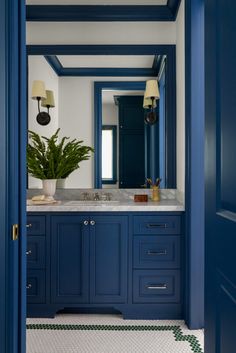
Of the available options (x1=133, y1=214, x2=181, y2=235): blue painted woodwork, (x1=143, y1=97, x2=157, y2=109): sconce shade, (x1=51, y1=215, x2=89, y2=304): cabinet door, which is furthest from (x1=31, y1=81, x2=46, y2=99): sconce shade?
(x1=133, y1=214, x2=181, y2=235): blue painted woodwork

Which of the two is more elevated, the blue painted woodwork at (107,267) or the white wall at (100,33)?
the white wall at (100,33)

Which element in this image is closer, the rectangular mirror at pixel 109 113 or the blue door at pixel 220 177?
the blue door at pixel 220 177

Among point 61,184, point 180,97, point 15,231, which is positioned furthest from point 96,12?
point 15,231

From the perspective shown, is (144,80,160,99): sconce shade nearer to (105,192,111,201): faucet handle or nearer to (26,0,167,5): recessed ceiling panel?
(26,0,167,5): recessed ceiling panel

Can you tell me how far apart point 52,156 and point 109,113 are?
67 centimetres

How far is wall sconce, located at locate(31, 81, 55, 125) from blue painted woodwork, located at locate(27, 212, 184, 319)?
0.98 m

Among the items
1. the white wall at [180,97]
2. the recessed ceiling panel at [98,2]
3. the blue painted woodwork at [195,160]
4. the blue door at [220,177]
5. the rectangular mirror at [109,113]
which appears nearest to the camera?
the blue door at [220,177]

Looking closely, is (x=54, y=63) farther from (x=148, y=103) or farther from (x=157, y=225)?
(x=157, y=225)

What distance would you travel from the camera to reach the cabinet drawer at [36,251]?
257 centimetres

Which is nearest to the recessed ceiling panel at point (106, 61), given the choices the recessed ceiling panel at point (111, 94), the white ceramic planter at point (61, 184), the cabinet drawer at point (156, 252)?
the recessed ceiling panel at point (111, 94)

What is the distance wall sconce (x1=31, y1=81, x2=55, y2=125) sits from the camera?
306cm

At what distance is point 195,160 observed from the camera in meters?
2.38

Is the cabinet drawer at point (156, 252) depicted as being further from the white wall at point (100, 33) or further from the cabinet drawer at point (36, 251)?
the white wall at point (100, 33)

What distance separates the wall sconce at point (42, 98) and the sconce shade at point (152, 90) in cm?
90
